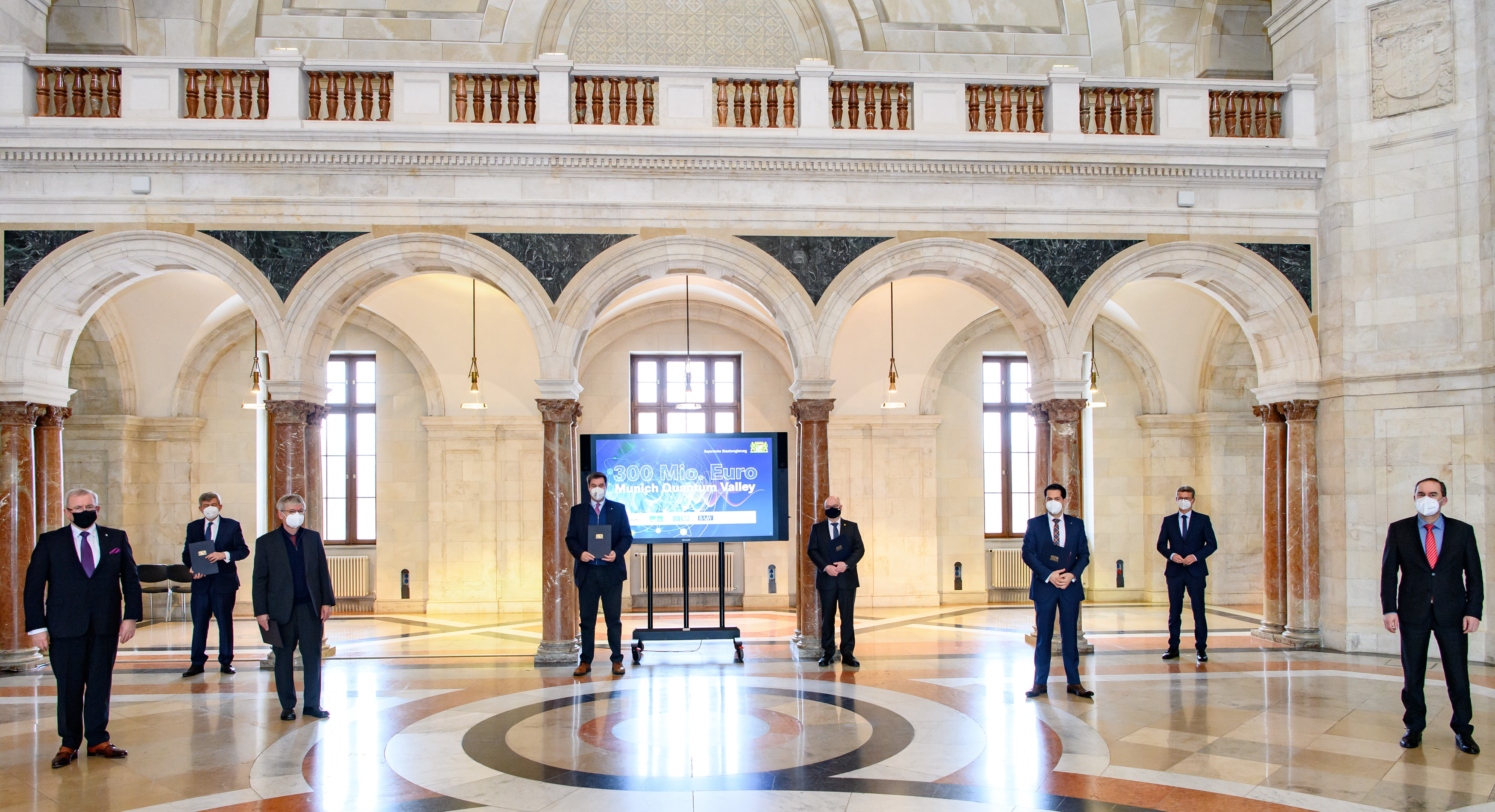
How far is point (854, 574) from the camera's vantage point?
8.97 metres

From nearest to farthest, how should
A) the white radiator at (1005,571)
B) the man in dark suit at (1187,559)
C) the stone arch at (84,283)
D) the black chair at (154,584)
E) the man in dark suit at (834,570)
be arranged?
the man in dark suit at (834,570) → the man in dark suit at (1187,559) → the stone arch at (84,283) → the black chair at (154,584) → the white radiator at (1005,571)

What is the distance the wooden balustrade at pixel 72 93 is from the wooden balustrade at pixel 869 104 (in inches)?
264

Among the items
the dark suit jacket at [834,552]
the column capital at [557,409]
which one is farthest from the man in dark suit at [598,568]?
the dark suit jacket at [834,552]

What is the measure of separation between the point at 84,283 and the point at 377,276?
8.72ft

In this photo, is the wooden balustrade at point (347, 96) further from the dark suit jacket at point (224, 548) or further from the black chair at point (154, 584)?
the black chair at point (154, 584)

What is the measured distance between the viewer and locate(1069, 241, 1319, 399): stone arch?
9789 millimetres

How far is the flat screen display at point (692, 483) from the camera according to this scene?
31.0 feet

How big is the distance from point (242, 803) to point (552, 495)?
4.62 m

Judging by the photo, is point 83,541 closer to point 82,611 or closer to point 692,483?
point 82,611

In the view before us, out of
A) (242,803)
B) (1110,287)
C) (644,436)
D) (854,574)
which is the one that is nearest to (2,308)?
(644,436)

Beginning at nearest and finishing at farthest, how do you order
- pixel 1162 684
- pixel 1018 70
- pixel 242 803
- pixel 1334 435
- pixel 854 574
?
pixel 242 803 < pixel 1162 684 < pixel 854 574 < pixel 1334 435 < pixel 1018 70

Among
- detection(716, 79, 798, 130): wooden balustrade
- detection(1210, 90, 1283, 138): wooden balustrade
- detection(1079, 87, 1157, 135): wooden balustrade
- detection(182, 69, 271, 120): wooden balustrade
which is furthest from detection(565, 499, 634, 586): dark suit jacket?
detection(1210, 90, 1283, 138): wooden balustrade

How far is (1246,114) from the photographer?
32.9ft

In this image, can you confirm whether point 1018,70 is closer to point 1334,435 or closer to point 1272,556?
point 1334,435
